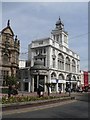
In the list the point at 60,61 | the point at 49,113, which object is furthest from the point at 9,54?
the point at 49,113

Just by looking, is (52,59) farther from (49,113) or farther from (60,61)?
(49,113)

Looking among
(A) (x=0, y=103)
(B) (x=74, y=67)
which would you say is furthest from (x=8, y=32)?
(A) (x=0, y=103)

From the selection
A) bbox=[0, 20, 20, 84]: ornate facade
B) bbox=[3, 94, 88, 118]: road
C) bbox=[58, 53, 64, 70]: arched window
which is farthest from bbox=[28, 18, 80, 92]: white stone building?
bbox=[3, 94, 88, 118]: road

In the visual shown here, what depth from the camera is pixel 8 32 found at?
6950cm

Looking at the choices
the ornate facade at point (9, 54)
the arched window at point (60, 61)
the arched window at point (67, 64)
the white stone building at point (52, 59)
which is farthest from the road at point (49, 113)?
the arched window at point (67, 64)

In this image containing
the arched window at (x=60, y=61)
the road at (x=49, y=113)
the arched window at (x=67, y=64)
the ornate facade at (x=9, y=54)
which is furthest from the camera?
the arched window at (x=67, y=64)

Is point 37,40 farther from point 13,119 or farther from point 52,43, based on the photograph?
point 13,119

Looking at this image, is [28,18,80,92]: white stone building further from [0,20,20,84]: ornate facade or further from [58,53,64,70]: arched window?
[0,20,20,84]: ornate facade

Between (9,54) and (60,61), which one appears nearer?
(9,54)

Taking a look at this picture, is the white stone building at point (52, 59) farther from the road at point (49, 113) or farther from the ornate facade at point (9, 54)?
the road at point (49, 113)

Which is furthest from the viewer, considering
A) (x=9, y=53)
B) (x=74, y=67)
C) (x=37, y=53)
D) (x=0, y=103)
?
(x=74, y=67)

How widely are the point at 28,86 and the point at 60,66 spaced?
505 inches

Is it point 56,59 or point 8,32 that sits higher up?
point 8,32

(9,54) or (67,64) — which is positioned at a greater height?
(9,54)
